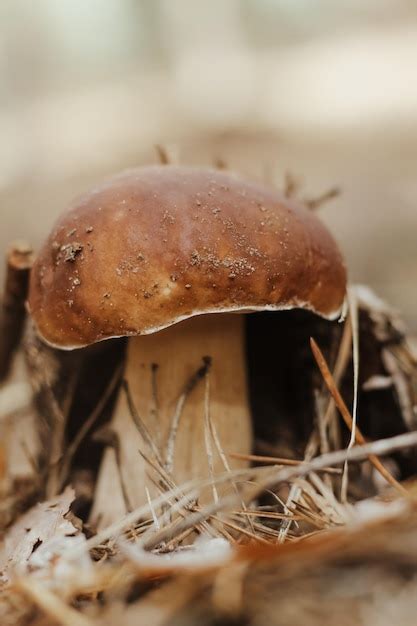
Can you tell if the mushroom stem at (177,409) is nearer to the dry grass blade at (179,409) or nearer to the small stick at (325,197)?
the dry grass blade at (179,409)

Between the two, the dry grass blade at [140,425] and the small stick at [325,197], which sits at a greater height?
the small stick at [325,197]

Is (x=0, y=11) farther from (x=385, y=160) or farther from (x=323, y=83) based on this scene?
(x=385, y=160)

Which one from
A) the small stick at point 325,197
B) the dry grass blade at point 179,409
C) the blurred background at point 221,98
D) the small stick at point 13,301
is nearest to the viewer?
the dry grass blade at point 179,409

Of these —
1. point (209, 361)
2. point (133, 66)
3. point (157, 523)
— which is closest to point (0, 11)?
point (133, 66)

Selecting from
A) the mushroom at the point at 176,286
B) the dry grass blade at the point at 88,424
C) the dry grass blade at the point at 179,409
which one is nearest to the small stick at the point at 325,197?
the mushroom at the point at 176,286

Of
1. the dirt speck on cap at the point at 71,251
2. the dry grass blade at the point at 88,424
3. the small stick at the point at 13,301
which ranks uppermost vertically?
the dirt speck on cap at the point at 71,251

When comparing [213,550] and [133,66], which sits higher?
[133,66]

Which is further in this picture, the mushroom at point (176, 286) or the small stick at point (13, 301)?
the small stick at point (13, 301)

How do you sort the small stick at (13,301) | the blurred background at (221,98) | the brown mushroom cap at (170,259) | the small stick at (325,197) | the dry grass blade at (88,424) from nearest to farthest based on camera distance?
the brown mushroom cap at (170,259) < the small stick at (13,301) < the dry grass blade at (88,424) < the small stick at (325,197) < the blurred background at (221,98)
